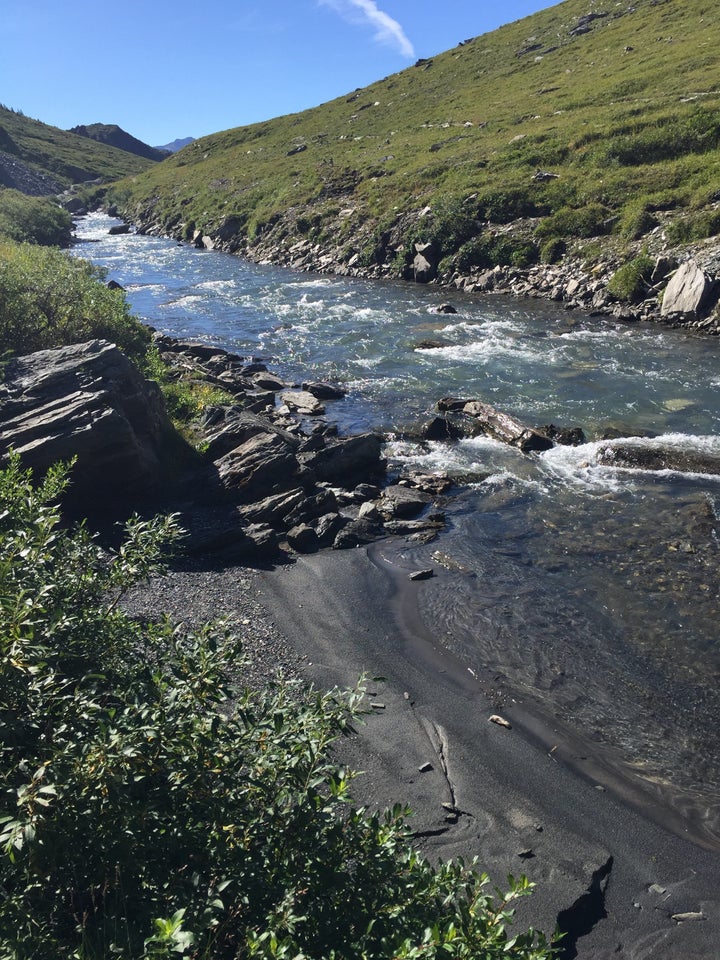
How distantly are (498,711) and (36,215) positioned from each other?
261ft

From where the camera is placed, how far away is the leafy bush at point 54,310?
840 inches

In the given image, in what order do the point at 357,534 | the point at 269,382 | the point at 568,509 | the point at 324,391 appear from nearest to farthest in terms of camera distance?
1. the point at 357,534
2. the point at 568,509
3. the point at 324,391
4. the point at 269,382

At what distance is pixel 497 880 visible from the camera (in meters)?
8.34

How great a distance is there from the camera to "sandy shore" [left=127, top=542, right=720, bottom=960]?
8078mm

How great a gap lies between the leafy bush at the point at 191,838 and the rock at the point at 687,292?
36726 millimetres

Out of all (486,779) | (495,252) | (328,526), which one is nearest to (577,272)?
(495,252)

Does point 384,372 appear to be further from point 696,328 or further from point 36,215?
point 36,215

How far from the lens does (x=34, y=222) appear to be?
225ft

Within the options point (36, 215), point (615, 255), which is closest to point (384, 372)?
point (615, 255)

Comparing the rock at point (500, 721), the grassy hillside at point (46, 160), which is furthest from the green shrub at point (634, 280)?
the grassy hillside at point (46, 160)

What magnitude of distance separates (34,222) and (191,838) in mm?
79075

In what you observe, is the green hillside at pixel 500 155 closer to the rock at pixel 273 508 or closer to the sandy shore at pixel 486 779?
the rock at pixel 273 508

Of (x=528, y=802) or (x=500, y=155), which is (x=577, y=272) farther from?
(x=528, y=802)

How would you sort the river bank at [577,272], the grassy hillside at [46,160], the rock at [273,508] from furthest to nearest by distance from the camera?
1. the grassy hillside at [46,160]
2. the river bank at [577,272]
3. the rock at [273,508]
